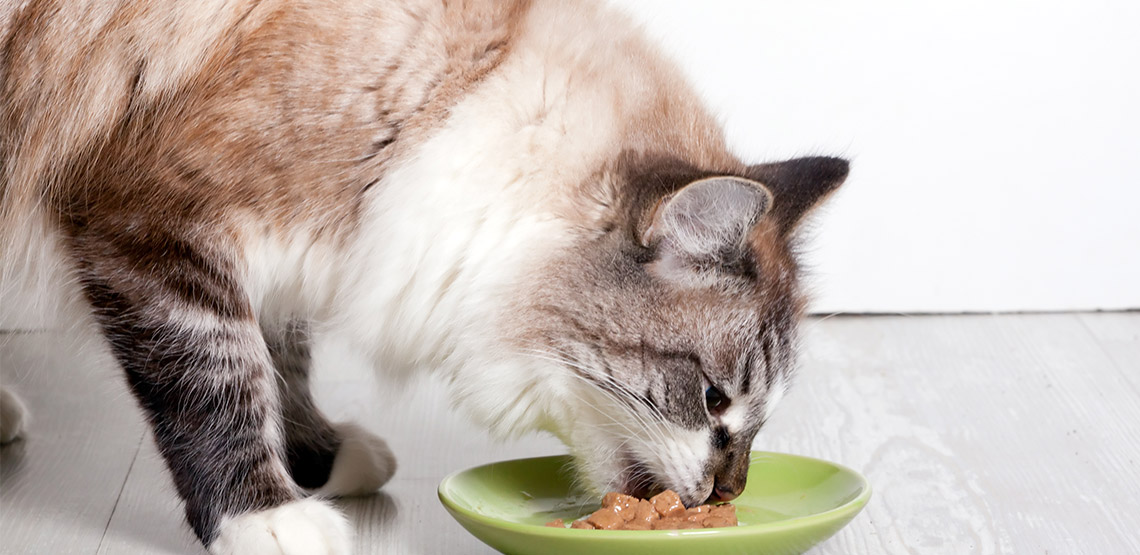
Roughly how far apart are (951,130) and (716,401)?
160 centimetres

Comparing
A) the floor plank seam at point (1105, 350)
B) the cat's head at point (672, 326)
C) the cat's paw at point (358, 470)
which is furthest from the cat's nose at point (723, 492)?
the floor plank seam at point (1105, 350)

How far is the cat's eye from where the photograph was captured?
1513mm

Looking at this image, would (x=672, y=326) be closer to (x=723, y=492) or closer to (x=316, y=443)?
(x=723, y=492)

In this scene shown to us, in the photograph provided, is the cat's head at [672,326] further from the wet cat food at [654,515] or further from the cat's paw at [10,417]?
the cat's paw at [10,417]

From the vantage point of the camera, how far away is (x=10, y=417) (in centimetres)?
210

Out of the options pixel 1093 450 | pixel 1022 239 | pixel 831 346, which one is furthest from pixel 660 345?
pixel 1022 239

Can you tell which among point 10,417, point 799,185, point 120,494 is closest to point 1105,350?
point 799,185

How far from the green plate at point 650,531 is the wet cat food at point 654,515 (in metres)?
0.04

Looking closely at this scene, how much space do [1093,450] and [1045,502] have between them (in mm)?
292

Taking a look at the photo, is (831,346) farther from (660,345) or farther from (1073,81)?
(660,345)

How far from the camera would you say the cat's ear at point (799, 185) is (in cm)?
154

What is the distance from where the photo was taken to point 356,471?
183cm

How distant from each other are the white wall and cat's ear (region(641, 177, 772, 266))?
1280 millimetres

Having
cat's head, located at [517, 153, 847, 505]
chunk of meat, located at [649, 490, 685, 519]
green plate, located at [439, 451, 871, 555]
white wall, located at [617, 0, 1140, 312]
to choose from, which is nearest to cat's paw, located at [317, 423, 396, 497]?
green plate, located at [439, 451, 871, 555]
